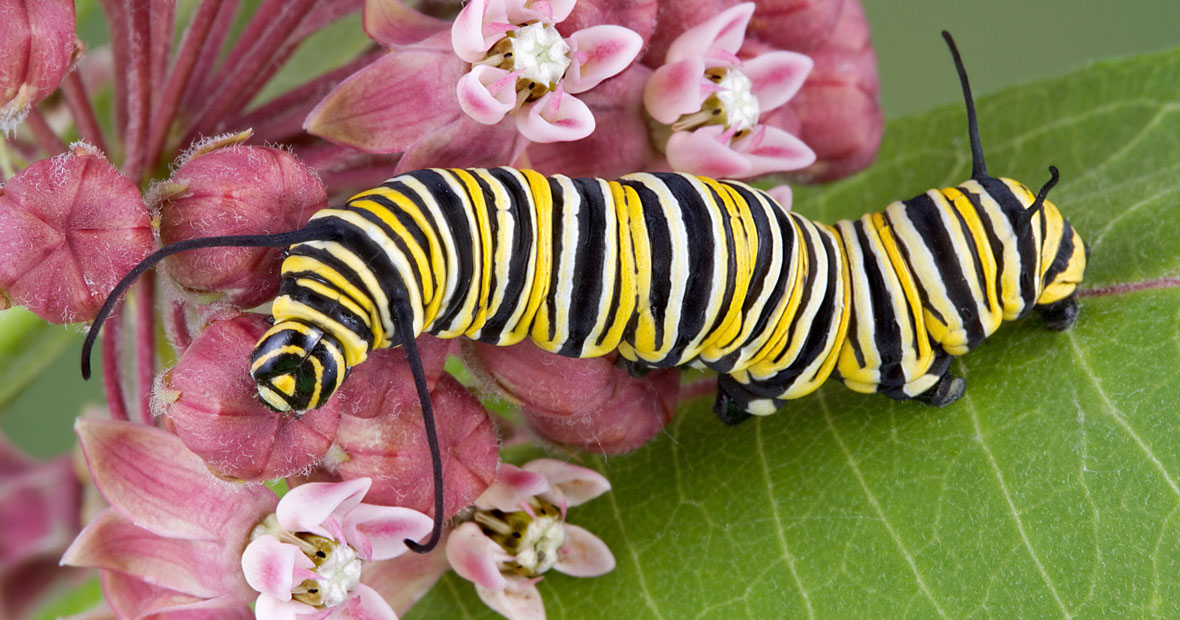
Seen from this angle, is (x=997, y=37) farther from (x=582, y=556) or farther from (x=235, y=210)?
(x=235, y=210)

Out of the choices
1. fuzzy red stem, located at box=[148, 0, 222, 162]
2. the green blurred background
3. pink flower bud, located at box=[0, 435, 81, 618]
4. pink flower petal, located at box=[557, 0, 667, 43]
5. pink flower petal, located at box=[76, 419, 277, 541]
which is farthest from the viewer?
the green blurred background

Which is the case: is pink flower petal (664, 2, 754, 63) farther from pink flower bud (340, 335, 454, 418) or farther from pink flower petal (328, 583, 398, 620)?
pink flower petal (328, 583, 398, 620)

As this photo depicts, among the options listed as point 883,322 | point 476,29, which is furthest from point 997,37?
point 476,29

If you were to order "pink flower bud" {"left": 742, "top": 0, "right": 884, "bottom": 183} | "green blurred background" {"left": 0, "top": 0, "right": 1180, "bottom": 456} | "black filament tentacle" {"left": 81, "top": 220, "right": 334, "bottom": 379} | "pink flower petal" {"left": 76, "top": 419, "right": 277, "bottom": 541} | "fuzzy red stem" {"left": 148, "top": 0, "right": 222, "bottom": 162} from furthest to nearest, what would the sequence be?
"green blurred background" {"left": 0, "top": 0, "right": 1180, "bottom": 456}
"pink flower bud" {"left": 742, "top": 0, "right": 884, "bottom": 183}
"fuzzy red stem" {"left": 148, "top": 0, "right": 222, "bottom": 162}
"pink flower petal" {"left": 76, "top": 419, "right": 277, "bottom": 541}
"black filament tentacle" {"left": 81, "top": 220, "right": 334, "bottom": 379}

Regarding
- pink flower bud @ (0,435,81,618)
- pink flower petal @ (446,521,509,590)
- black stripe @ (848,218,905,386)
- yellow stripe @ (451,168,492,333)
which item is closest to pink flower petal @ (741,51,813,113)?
black stripe @ (848,218,905,386)

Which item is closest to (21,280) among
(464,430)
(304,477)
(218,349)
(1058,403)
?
(218,349)

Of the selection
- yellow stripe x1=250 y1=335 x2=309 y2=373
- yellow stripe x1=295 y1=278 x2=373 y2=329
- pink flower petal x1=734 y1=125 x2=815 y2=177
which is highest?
yellow stripe x1=295 y1=278 x2=373 y2=329
